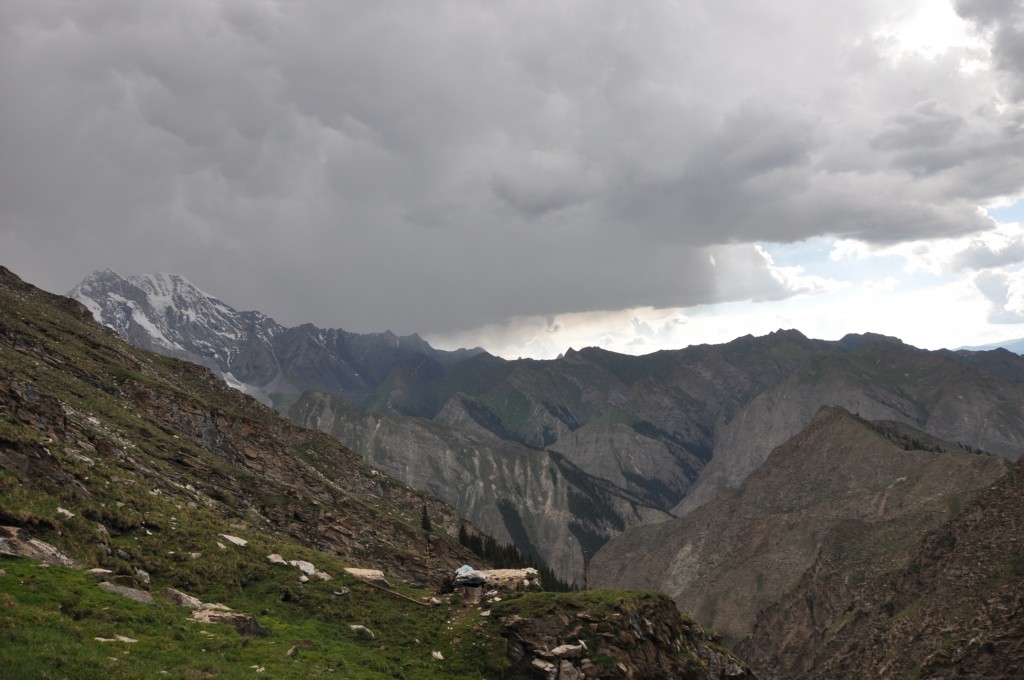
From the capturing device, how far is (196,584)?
43719mm

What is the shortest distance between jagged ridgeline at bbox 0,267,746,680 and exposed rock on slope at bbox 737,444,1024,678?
177 feet

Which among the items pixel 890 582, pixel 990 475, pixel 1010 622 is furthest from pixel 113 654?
pixel 990 475

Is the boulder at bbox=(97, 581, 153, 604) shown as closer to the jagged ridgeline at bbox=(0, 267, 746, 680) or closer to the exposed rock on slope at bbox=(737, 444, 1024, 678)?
the jagged ridgeline at bbox=(0, 267, 746, 680)

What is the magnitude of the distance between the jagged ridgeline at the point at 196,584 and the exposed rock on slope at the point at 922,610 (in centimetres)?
5391

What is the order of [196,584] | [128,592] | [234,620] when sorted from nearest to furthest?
[128,592] → [234,620] → [196,584]

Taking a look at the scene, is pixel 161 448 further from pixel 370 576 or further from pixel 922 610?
pixel 922 610

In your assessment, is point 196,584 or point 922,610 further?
point 922,610

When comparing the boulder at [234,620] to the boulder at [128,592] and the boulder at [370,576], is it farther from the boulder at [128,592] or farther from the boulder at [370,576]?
the boulder at [370,576]

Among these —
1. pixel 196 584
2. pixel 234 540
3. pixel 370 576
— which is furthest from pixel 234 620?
pixel 370 576

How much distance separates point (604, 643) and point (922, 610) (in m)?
94.3

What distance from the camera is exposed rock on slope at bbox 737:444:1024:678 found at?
96875 millimetres

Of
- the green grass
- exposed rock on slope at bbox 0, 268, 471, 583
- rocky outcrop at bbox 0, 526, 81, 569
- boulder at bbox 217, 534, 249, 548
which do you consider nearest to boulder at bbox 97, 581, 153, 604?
the green grass

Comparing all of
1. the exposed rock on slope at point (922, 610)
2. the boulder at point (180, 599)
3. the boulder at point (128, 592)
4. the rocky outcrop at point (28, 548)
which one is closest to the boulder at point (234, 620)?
the boulder at point (180, 599)

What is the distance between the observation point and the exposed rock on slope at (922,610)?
96.9 meters
